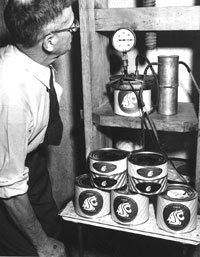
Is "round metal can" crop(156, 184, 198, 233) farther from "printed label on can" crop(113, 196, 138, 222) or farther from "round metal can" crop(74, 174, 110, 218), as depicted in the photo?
"round metal can" crop(74, 174, 110, 218)

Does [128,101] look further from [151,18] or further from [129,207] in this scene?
[129,207]

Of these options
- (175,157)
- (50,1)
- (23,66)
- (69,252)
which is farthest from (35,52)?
(69,252)

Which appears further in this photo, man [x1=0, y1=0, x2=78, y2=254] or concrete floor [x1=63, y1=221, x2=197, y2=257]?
concrete floor [x1=63, y1=221, x2=197, y2=257]

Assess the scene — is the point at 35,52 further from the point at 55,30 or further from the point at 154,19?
the point at 154,19

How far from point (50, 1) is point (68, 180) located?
4.63 feet

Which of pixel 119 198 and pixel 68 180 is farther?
pixel 68 180

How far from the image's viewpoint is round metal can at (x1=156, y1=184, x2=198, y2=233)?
152 centimetres

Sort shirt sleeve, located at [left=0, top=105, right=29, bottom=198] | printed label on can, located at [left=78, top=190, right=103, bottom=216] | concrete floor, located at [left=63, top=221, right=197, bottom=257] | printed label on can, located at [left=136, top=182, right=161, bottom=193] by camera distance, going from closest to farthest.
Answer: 1. shirt sleeve, located at [left=0, top=105, right=29, bottom=198]
2. printed label on can, located at [left=136, top=182, right=161, bottom=193]
3. printed label on can, located at [left=78, top=190, right=103, bottom=216]
4. concrete floor, located at [left=63, top=221, right=197, bottom=257]

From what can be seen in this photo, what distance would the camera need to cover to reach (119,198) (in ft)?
5.32

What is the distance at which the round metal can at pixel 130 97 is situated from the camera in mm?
1656

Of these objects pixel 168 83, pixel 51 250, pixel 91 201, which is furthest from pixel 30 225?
pixel 168 83

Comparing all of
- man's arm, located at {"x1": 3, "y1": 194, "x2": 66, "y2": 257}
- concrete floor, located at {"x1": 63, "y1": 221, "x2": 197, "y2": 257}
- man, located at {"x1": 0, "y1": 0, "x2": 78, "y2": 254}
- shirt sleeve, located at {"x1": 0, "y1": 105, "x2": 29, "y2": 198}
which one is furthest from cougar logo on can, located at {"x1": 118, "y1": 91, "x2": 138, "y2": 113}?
concrete floor, located at {"x1": 63, "y1": 221, "x2": 197, "y2": 257}

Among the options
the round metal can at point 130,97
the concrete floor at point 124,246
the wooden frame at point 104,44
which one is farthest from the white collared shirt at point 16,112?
the concrete floor at point 124,246

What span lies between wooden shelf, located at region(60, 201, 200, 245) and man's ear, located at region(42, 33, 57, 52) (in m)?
0.79
